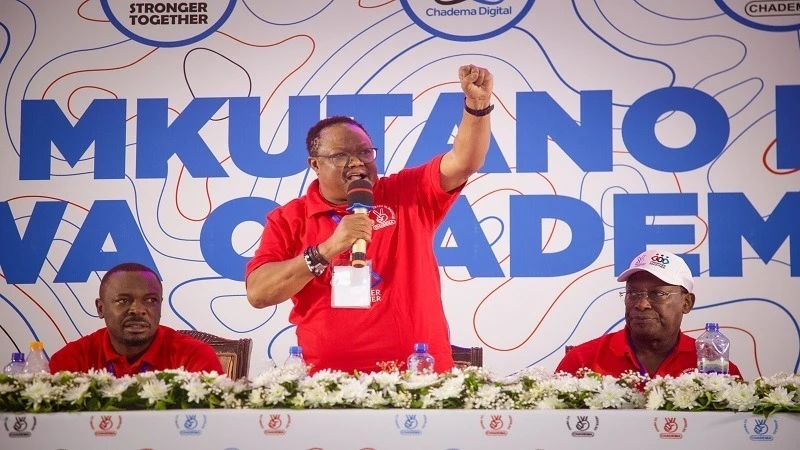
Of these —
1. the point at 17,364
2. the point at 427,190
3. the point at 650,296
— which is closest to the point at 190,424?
the point at 17,364

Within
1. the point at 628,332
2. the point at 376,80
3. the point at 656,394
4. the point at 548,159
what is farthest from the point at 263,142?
the point at 656,394

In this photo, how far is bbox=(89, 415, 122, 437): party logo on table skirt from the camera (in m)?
2.90

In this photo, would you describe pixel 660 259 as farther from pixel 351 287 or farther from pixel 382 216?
pixel 351 287

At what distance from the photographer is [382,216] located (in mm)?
3863

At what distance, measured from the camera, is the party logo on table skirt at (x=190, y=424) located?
9.47 feet

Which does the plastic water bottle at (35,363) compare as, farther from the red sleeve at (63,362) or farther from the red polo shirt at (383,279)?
the red polo shirt at (383,279)

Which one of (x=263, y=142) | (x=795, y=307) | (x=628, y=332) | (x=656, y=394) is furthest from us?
(x=263, y=142)

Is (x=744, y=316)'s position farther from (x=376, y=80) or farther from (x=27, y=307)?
(x=27, y=307)

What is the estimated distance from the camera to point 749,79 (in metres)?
5.38

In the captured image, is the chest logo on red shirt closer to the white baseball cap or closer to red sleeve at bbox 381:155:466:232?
red sleeve at bbox 381:155:466:232

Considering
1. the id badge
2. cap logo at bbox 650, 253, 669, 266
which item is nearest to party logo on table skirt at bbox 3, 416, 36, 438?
the id badge

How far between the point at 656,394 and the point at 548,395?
0.29 meters

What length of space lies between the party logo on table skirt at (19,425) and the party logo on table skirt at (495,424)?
1.24m

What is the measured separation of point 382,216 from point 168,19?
7.97 ft
